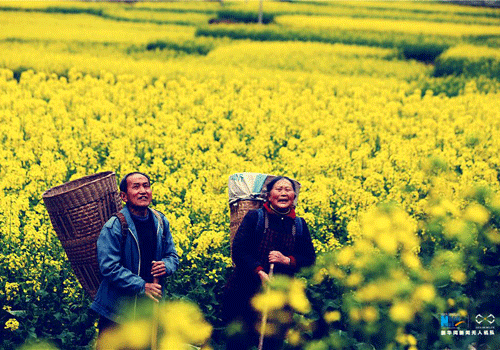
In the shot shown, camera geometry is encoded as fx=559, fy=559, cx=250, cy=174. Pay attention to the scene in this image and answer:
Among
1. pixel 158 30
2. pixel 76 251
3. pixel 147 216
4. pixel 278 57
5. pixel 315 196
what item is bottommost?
pixel 76 251

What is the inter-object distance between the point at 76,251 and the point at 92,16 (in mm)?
30186

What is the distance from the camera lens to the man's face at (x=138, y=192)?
3.33 metres

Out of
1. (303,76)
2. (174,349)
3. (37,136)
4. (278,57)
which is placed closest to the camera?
(174,349)

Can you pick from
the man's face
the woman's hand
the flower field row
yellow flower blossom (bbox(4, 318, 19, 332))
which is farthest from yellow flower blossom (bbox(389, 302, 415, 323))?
yellow flower blossom (bbox(4, 318, 19, 332))

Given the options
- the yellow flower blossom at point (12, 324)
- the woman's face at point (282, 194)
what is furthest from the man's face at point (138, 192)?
the yellow flower blossom at point (12, 324)

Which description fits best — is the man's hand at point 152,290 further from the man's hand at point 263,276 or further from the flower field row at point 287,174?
the man's hand at point 263,276

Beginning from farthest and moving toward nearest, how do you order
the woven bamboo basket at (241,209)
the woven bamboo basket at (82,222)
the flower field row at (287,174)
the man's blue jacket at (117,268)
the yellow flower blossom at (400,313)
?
the woven bamboo basket at (241,209), the woven bamboo basket at (82,222), the man's blue jacket at (117,268), the flower field row at (287,174), the yellow flower blossom at (400,313)

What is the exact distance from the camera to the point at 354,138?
8.55 meters

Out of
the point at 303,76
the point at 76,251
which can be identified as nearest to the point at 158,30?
the point at 303,76

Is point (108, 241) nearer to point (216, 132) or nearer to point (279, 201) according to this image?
point (279, 201)

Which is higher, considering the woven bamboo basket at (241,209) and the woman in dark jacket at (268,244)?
the woven bamboo basket at (241,209)

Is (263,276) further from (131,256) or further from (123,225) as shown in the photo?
(123,225)

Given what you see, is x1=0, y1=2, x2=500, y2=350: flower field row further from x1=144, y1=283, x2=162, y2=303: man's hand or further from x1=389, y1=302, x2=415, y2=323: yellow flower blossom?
x1=144, y1=283, x2=162, y2=303: man's hand

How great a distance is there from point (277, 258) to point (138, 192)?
0.96 m
